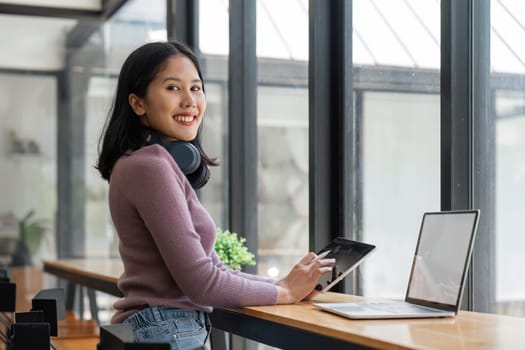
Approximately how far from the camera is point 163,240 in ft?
6.72

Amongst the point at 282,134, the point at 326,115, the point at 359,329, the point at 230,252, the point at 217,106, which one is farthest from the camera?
the point at 217,106

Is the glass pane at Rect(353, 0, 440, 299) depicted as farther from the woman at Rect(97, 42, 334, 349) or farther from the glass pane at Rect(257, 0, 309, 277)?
the woman at Rect(97, 42, 334, 349)

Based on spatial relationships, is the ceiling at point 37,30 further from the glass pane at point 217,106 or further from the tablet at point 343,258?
the tablet at point 343,258

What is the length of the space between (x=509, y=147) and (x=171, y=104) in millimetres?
899

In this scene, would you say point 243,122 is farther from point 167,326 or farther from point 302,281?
point 167,326

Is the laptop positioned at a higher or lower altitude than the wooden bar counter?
higher

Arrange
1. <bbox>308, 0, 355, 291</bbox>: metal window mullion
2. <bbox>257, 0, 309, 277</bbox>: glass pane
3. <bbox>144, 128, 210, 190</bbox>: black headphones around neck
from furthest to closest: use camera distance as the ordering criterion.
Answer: <bbox>257, 0, 309, 277</bbox>: glass pane
<bbox>308, 0, 355, 291</bbox>: metal window mullion
<bbox>144, 128, 210, 190</bbox>: black headphones around neck

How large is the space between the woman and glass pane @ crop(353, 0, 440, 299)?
0.56 meters

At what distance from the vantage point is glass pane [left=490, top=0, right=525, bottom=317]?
2.29m

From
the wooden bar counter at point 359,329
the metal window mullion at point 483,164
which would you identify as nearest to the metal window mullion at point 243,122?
the wooden bar counter at point 359,329

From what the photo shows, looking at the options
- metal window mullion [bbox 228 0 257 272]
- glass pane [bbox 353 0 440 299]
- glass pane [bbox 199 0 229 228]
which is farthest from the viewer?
glass pane [bbox 199 0 229 228]

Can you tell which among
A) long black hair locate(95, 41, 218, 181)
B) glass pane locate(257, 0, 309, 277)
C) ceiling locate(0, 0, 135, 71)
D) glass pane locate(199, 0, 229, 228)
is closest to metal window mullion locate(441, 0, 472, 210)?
long black hair locate(95, 41, 218, 181)

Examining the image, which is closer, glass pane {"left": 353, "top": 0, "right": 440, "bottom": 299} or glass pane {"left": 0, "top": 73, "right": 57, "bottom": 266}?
glass pane {"left": 353, "top": 0, "right": 440, "bottom": 299}

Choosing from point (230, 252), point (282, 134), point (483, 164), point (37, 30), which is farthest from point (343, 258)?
point (37, 30)
